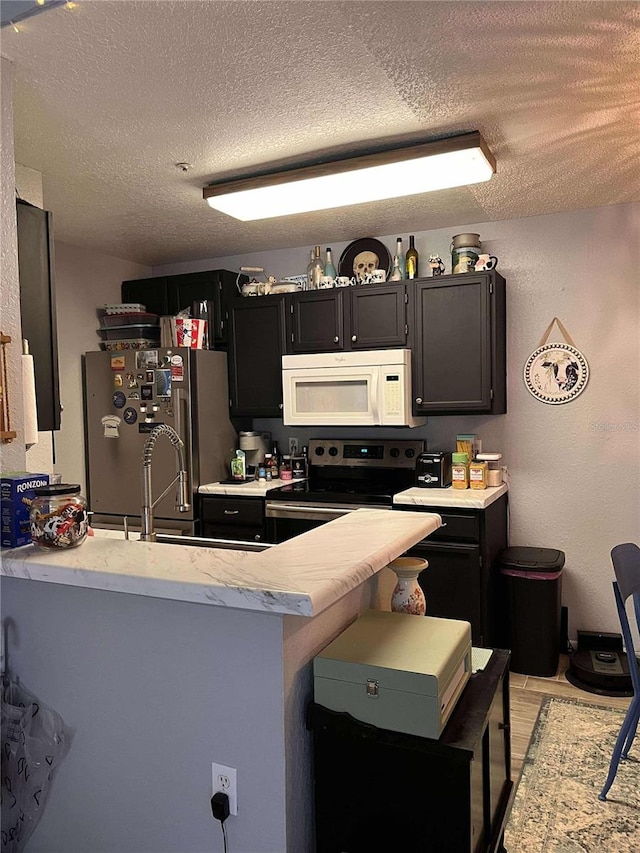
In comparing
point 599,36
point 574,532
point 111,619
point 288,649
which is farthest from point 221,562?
point 574,532

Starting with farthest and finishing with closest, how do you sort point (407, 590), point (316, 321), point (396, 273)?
1. point (316, 321)
2. point (396, 273)
3. point (407, 590)

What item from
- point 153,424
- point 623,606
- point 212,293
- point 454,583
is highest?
point 212,293

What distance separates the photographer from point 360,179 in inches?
111

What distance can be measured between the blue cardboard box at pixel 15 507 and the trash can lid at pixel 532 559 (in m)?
2.64

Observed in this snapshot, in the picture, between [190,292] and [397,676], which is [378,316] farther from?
[397,676]

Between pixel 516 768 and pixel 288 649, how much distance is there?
1.76 meters

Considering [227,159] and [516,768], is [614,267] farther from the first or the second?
[516,768]

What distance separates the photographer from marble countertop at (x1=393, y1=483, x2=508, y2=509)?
11.3ft

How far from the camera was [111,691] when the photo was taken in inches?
65.2

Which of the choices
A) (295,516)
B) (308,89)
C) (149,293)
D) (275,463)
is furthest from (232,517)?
(308,89)

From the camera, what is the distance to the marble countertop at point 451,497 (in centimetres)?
343

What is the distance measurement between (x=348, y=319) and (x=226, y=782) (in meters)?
2.93

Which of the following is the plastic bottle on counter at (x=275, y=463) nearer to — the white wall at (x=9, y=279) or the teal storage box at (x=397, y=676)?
the white wall at (x=9, y=279)

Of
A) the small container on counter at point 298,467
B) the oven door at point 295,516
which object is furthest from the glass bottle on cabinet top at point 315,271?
the oven door at point 295,516
